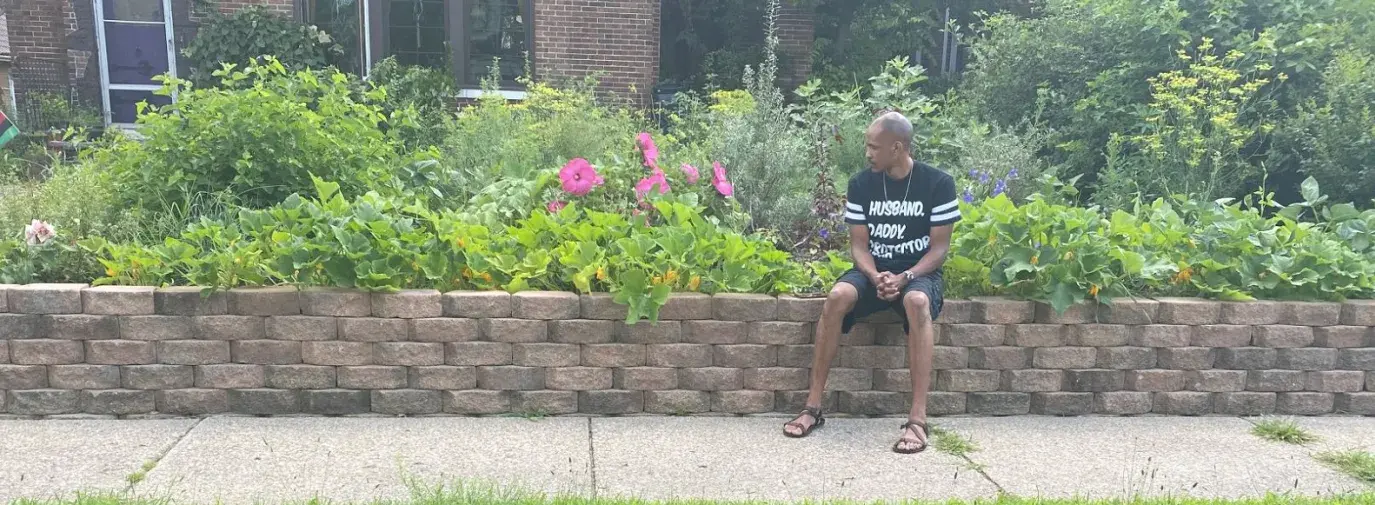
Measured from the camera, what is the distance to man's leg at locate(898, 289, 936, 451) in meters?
3.42

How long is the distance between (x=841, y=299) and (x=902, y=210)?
1.60ft

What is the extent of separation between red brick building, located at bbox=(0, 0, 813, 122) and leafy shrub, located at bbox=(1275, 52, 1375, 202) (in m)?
7.03

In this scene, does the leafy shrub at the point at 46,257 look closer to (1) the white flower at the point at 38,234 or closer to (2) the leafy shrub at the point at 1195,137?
(1) the white flower at the point at 38,234

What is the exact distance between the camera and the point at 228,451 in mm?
3135

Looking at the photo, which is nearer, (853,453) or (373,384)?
(853,453)

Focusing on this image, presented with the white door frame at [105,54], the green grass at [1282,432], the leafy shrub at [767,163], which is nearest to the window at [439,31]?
the white door frame at [105,54]

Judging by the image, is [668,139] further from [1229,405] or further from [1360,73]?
[1360,73]

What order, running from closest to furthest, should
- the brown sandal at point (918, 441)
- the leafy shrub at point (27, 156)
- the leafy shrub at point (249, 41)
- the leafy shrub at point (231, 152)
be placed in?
the brown sandal at point (918, 441) < the leafy shrub at point (231, 152) < the leafy shrub at point (27, 156) < the leafy shrub at point (249, 41)

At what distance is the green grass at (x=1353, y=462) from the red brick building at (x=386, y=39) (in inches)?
336

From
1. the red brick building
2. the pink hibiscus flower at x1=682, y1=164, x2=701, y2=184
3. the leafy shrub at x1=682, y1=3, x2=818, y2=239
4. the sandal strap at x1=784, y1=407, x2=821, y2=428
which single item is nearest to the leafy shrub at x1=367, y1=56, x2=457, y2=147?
the red brick building

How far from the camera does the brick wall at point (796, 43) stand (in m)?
11.8

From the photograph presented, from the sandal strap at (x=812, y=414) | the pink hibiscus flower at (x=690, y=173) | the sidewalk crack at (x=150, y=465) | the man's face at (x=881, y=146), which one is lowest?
the sidewalk crack at (x=150, y=465)

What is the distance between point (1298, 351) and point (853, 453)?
2.21 metres

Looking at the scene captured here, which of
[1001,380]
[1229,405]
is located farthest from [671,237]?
[1229,405]
